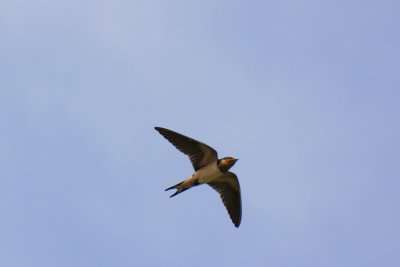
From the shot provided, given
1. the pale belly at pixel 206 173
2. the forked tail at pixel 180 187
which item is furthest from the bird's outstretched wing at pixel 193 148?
the forked tail at pixel 180 187

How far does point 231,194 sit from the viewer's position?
19984mm

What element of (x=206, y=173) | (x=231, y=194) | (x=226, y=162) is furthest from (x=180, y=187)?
(x=231, y=194)

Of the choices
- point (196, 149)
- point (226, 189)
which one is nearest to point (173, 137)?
point (196, 149)

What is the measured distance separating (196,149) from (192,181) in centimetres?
69

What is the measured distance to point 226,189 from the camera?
19953 millimetres

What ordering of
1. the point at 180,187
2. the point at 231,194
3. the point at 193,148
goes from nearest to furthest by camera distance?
the point at 180,187 < the point at 193,148 < the point at 231,194

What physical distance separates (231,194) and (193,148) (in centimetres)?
173

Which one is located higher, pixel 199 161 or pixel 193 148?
pixel 193 148

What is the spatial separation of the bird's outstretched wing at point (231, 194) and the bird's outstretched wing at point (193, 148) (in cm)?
94

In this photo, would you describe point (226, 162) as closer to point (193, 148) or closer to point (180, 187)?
point (193, 148)

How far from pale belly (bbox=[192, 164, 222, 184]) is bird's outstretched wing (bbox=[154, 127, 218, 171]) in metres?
0.12

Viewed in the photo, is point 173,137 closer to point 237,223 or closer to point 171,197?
point 171,197

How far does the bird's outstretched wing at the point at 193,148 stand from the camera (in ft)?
61.4

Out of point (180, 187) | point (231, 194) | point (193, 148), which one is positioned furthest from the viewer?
point (231, 194)
